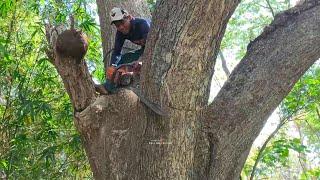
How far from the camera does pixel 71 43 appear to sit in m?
1.93

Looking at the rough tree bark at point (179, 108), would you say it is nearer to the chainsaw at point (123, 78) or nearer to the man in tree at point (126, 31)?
the chainsaw at point (123, 78)

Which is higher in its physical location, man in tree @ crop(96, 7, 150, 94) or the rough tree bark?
man in tree @ crop(96, 7, 150, 94)

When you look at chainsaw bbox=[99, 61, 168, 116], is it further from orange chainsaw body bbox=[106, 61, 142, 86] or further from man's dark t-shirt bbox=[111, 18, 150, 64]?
man's dark t-shirt bbox=[111, 18, 150, 64]

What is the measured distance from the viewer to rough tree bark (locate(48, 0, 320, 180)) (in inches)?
84.7

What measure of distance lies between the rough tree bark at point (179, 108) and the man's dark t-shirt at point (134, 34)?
0.68 meters

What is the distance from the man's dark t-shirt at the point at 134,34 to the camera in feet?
9.61

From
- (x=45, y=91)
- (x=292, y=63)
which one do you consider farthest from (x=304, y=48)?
(x=45, y=91)

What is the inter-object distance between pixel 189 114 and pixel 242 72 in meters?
Result: 0.47

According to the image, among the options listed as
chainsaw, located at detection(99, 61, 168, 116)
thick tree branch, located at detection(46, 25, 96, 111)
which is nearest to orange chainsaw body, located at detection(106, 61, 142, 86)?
chainsaw, located at detection(99, 61, 168, 116)

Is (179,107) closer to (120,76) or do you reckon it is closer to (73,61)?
(120,76)

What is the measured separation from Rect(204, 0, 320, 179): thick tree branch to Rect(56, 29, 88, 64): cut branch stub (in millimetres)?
767

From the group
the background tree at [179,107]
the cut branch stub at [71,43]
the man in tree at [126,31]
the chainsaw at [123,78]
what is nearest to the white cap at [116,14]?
the man in tree at [126,31]

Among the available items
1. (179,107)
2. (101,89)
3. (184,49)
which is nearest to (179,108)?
(179,107)

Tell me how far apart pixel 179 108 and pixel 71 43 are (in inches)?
24.9
